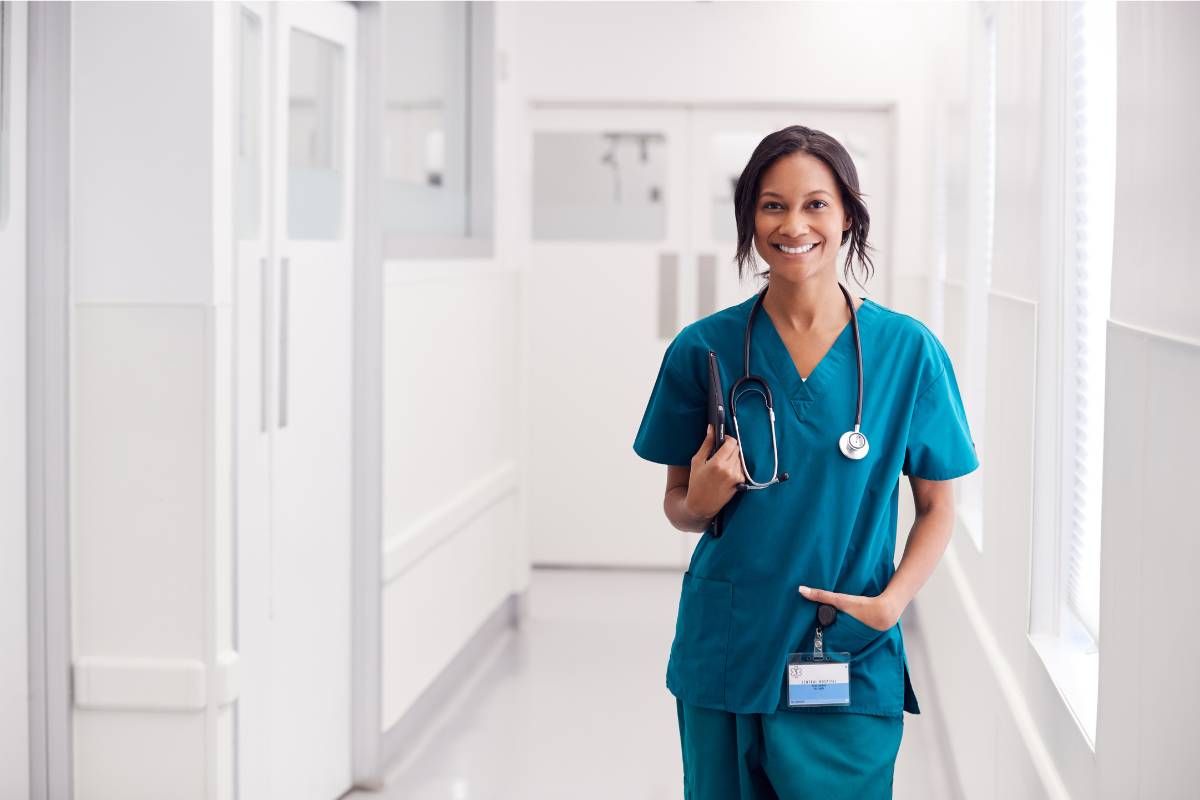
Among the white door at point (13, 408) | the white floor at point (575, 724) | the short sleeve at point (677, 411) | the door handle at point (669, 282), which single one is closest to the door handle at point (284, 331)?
the white door at point (13, 408)

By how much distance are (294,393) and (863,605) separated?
159cm

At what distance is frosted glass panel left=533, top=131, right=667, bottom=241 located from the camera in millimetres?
5938

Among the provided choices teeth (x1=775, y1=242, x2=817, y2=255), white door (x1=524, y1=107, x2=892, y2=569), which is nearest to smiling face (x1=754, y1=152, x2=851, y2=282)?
teeth (x1=775, y1=242, x2=817, y2=255)

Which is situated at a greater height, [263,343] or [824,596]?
[263,343]

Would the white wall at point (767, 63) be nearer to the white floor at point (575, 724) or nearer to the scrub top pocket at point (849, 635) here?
the white floor at point (575, 724)

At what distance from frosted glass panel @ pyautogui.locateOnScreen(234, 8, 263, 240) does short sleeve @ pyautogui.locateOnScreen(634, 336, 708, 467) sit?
1.14 m

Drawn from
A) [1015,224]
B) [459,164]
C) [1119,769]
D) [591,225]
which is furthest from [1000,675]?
[591,225]

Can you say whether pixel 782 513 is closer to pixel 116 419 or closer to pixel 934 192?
pixel 116 419

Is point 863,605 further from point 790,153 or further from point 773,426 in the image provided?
point 790,153

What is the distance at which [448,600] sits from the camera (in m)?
4.16

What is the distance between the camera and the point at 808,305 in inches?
70.1

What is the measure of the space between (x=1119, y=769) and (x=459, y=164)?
342 cm

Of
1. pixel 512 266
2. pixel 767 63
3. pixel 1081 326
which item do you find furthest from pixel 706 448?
pixel 767 63

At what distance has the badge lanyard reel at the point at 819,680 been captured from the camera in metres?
1.69
